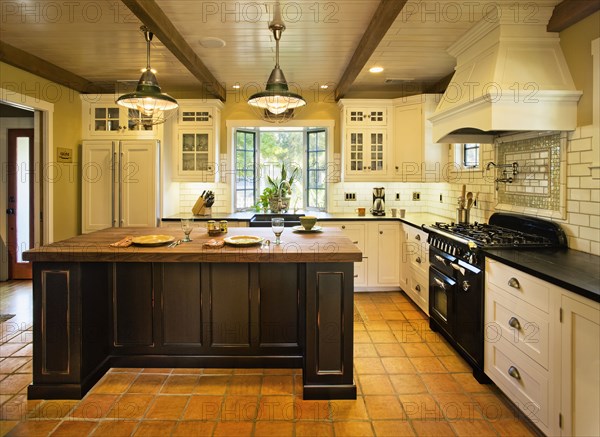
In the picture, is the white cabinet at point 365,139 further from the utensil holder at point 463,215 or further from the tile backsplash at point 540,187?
the utensil holder at point 463,215

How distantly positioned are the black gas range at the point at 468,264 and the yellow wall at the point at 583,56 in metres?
0.82

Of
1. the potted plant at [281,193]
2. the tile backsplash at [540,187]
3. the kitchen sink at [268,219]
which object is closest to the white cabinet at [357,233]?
the kitchen sink at [268,219]

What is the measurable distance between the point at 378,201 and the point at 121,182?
3.35 m

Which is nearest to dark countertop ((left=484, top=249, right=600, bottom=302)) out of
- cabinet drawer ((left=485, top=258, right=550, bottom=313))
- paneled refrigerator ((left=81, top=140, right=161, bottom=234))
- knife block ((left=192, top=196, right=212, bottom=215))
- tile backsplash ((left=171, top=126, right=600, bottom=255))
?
cabinet drawer ((left=485, top=258, right=550, bottom=313))

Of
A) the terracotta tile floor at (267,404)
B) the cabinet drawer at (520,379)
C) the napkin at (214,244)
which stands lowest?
the terracotta tile floor at (267,404)

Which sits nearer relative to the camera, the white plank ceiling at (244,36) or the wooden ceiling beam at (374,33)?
the wooden ceiling beam at (374,33)

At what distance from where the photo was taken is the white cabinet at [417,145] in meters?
4.94

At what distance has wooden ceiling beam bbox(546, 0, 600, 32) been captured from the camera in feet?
8.50

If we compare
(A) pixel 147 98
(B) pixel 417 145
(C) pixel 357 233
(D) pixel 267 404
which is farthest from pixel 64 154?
→ (B) pixel 417 145

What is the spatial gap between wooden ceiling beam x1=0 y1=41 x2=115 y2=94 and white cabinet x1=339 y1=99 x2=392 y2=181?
317 centimetres

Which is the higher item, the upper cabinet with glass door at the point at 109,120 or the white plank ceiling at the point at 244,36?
the white plank ceiling at the point at 244,36

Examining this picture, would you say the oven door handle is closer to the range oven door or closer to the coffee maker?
the range oven door

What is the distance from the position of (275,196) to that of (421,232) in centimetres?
215

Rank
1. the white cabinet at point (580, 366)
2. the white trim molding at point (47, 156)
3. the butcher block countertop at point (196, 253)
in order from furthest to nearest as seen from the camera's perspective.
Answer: the white trim molding at point (47, 156) < the butcher block countertop at point (196, 253) < the white cabinet at point (580, 366)
